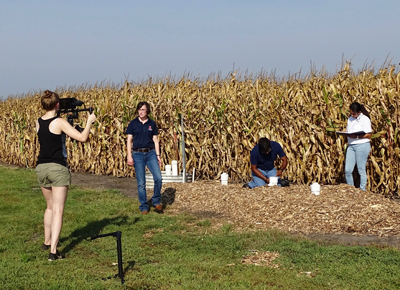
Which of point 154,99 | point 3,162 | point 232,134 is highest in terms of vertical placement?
point 154,99

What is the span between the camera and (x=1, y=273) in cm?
572

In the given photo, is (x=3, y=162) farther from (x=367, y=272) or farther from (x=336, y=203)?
(x=367, y=272)

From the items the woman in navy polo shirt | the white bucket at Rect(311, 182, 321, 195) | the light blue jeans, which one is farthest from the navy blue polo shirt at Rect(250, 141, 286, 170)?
the woman in navy polo shirt

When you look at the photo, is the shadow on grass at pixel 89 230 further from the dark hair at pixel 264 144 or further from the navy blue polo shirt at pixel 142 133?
the dark hair at pixel 264 144

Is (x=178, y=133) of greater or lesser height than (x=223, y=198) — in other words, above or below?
above

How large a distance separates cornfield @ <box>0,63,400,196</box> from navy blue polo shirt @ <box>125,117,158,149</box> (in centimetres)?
397

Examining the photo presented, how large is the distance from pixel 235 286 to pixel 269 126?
743 centimetres

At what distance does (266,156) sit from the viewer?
35.4ft

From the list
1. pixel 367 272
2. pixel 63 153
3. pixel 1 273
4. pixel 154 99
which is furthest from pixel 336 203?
pixel 154 99

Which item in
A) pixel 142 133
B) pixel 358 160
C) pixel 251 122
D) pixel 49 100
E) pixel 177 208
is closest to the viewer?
pixel 49 100

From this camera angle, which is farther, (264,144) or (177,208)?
(264,144)

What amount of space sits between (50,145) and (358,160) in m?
6.70

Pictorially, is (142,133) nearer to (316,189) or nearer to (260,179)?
(260,179)

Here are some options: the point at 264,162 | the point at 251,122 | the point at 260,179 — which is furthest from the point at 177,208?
the point at 251,122
